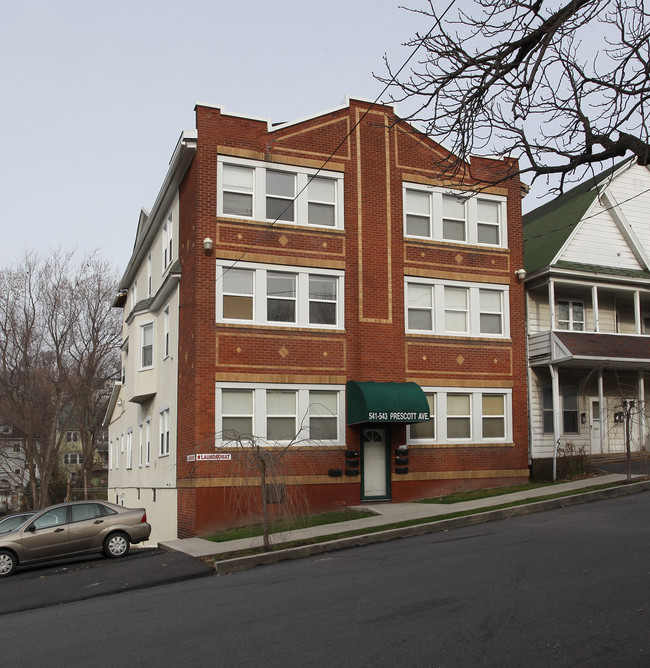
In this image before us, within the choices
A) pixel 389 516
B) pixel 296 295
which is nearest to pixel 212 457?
pixel 389 516

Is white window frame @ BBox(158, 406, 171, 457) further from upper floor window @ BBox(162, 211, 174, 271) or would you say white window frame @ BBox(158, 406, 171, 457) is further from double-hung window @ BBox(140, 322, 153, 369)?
upper floor window @ BBox(162, 211, 174, 271)

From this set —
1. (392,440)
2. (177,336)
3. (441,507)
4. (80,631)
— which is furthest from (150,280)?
(80,631)

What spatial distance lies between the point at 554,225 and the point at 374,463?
11.8 meters

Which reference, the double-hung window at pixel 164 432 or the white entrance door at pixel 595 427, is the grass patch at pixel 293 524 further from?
the white entrance door at pixel 595 427

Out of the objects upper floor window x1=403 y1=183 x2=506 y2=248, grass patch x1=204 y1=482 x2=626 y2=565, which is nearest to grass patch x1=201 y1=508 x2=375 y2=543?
grass patch x1=204 y1=482 x2=626 y2=565

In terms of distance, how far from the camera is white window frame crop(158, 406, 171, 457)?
24.3 m

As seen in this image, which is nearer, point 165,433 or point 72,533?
point 72,533

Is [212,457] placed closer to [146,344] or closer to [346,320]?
[346,320]

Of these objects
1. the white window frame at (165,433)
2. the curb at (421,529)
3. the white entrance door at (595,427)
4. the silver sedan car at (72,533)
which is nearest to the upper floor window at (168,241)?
the white window frame at (165,433)

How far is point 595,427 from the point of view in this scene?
26.6 metres

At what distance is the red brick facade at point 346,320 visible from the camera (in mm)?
21094

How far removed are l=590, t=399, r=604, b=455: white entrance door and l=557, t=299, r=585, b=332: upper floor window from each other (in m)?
2.61

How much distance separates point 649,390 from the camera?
2725cm

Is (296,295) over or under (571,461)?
over
